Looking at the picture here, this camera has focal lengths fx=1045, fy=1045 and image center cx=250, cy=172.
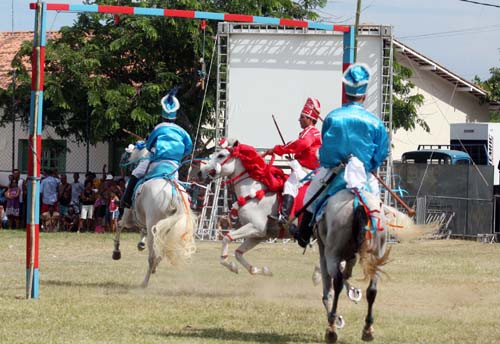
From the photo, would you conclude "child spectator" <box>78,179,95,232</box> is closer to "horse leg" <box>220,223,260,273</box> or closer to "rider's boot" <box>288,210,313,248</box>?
"horse leg" <box>220,223,260,273</box>

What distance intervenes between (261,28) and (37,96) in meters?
13.0

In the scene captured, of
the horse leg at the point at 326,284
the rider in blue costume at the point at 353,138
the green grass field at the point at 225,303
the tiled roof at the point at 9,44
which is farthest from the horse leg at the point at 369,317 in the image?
the tiled roof at the point at 9,44

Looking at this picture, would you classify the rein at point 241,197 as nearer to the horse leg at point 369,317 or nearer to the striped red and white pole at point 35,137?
the striped red and white pole at point 35,137

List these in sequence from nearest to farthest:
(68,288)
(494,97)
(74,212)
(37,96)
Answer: (37,96), (68,288), (74,212), (494,97)

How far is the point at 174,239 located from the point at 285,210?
1.71m

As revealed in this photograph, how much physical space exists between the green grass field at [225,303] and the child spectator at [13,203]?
858cm

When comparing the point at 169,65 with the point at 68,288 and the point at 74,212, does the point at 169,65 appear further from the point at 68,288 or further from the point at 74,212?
the point at 68,288

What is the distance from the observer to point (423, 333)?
34.0 ft

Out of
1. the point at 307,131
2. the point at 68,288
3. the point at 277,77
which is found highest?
the point at 277,77

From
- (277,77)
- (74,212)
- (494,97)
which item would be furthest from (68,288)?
(494,97)

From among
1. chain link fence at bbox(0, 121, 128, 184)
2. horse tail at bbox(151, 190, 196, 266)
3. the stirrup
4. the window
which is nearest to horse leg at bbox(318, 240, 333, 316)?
horse tail at bbox(151, 190, 196, 266)

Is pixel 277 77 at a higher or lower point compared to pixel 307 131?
higher

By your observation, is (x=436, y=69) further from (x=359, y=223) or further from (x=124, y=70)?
(x=359, y=223)

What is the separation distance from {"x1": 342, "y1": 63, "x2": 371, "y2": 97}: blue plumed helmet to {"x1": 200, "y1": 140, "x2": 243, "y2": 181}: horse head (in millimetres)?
4250
